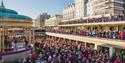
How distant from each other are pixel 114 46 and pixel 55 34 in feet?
95.2

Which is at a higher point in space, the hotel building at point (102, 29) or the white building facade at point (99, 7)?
the white building facade at point (99, 7)

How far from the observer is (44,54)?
80.7 feet

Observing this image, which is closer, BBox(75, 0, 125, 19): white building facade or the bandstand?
the bandstand

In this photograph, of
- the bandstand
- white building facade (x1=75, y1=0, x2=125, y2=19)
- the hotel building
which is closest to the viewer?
the bandstand

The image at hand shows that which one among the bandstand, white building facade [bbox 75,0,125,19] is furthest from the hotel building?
the bandstand

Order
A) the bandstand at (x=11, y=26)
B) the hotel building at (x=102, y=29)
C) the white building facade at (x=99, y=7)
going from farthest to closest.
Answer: the white building facade at (x=99, y=7) < the hotel building at (x=102, y=29) < the bandstand at (x=11, y=26)

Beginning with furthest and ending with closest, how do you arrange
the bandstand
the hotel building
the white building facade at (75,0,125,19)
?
the white building facade at (75,0,125,19), the hotel building, the bandstand

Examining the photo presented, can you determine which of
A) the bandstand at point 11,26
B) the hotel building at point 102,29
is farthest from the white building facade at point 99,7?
the bandstand at point 11,26

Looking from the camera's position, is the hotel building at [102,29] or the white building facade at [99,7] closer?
the hotel building at [102,29]

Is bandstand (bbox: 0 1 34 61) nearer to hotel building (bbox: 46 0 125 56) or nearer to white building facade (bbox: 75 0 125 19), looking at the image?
hotel building (bbox: 46 0 125 56)

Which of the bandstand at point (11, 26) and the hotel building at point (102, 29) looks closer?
the bandstand at point (11, 26)

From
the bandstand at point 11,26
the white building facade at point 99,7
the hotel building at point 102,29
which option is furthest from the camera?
the white building facade at point 99,7

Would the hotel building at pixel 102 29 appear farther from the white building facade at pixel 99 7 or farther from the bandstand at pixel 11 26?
the bandstand at pixel 11 26

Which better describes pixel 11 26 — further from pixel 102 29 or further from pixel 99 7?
pixel 99 7
